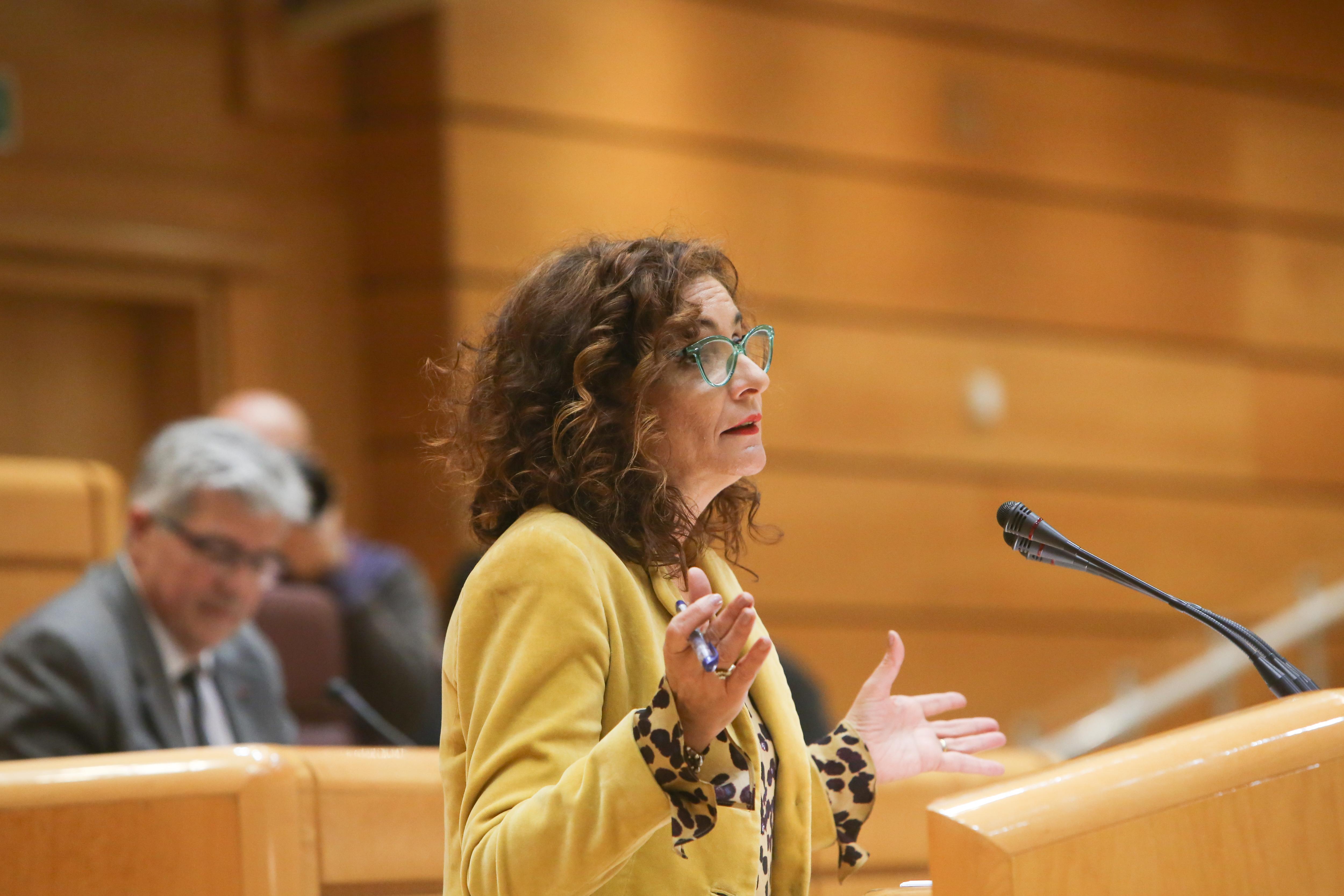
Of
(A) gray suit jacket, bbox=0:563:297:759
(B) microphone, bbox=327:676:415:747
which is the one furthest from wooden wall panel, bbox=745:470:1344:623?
(A) gray suit jacket, bbox=0:563:297:759

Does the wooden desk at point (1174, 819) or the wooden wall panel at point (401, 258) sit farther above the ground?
the wooden wall panel at point (401, 258)

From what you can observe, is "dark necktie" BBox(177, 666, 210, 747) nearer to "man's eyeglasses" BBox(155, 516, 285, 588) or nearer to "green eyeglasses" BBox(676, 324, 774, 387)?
"man's eyeglasses" BBox(155, 516, 285, 588)

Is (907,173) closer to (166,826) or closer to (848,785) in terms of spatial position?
(848,785)

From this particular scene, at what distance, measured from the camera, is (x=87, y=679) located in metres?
2.34

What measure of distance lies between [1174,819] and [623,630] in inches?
17.1

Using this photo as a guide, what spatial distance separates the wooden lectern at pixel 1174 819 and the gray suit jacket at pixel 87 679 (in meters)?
1.57

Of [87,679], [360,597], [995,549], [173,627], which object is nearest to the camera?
[87,679]

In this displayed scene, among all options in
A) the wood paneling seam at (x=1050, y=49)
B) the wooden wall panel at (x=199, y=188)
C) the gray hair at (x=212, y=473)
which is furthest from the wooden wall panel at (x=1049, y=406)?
the gray hair at (x=212, y=473)

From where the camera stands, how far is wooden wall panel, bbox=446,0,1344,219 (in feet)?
15.2

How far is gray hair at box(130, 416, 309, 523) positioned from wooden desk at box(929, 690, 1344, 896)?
183cm

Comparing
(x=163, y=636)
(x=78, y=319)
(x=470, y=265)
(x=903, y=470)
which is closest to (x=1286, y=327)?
(x=903, y=470)

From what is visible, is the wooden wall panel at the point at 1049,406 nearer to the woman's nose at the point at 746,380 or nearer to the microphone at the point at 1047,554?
the microphone at the point at 1047,554

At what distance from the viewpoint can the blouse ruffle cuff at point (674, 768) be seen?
1.10 meters

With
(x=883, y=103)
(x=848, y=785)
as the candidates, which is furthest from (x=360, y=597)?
(x=883, y=103)
